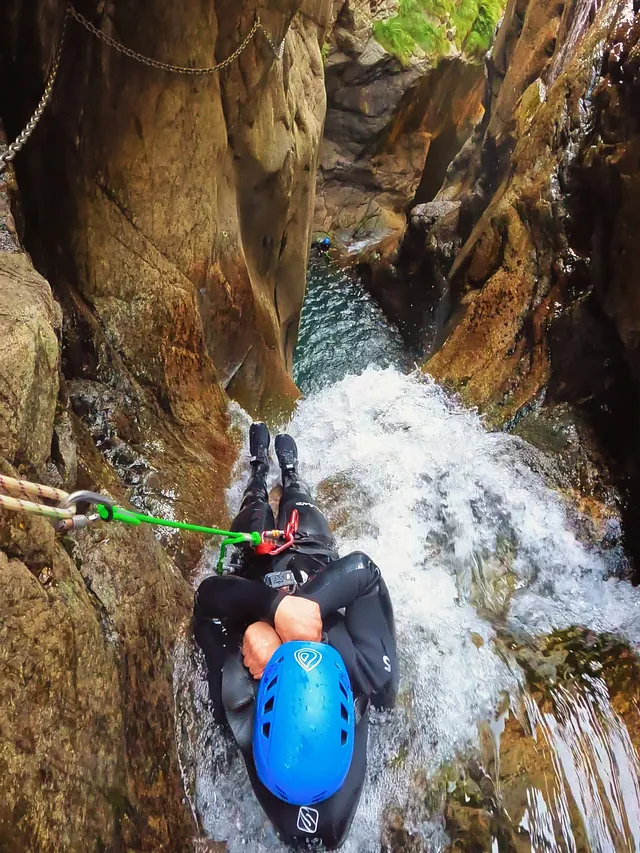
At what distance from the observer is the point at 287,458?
4773 millimetres

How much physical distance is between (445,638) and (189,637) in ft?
5.18

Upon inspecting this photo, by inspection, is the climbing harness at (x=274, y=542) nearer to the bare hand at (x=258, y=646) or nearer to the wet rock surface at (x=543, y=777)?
the bare hand at (x=258, y=646)

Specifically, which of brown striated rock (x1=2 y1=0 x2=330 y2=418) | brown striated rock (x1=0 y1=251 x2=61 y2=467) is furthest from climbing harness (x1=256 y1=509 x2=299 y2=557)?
brown striated rock (x1=2 y1=0 x2=330 y2=418)

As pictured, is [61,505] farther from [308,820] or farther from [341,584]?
[308,820]

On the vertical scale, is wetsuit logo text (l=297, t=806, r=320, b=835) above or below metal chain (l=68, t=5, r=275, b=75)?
below

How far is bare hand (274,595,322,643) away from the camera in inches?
97.8

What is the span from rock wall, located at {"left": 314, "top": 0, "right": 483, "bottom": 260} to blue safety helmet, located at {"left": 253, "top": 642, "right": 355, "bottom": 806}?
1280cm

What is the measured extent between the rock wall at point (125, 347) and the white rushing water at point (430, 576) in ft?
1.13

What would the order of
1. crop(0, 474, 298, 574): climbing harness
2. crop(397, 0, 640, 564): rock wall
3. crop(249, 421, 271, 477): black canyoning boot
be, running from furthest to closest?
crop(249, 421, 271, 477): black canyoning boot < crop(397, 0, 640, 564): rock wall < crop(0, 474, 298, 574): climbing harness

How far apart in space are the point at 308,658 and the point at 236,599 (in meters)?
0.51

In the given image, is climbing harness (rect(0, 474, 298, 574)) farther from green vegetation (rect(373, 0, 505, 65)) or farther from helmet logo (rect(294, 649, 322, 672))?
green vegetation (rect(373, 0, 505, 65))

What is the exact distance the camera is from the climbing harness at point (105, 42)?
9.11 ft

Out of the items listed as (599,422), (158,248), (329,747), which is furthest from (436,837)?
(158,248)

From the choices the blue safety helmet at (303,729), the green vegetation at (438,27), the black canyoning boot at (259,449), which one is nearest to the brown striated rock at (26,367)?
the blue safety helmet at (303,729)
